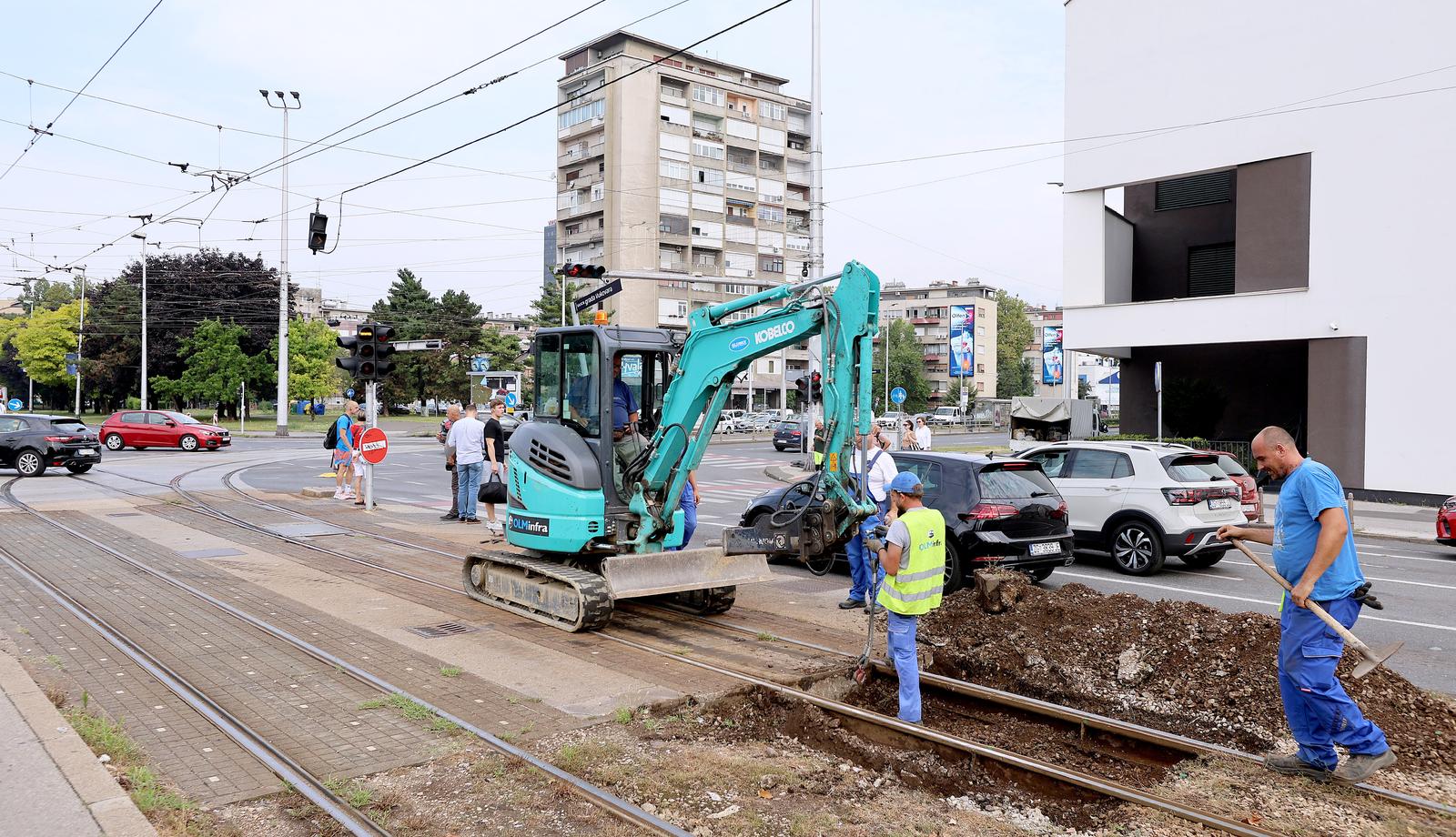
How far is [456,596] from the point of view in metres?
10.4

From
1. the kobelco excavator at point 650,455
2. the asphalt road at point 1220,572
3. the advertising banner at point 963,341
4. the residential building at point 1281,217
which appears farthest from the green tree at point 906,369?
the kobelco excavator at point 650,455

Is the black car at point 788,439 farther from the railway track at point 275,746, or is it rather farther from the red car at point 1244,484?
the railway track at point 275,746

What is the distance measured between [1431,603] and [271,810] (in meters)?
12.0

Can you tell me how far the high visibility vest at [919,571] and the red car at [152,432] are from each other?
3535 centimetres

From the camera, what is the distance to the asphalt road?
29.1 ft

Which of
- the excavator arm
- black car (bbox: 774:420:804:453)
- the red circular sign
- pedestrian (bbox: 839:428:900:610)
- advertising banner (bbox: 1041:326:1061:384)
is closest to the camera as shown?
the excavator arm

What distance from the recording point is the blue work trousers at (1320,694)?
5113 mm

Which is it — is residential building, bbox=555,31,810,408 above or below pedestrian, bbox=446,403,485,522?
above

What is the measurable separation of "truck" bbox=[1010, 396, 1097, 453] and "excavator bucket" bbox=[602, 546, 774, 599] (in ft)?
95.4

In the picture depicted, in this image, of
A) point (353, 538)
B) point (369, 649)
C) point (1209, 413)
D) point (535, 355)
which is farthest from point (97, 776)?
point (1209, 413)

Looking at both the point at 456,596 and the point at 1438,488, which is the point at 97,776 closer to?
the point at 456,596

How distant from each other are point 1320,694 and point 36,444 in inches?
1111

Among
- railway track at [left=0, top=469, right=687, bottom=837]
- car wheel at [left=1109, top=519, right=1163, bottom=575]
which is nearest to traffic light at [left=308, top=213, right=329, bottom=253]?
railway track at [left=0, top=469, right=687, bottom=837]

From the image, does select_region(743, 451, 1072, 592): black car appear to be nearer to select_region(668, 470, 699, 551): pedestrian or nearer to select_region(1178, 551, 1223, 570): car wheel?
select_region(668, 470, 699, 551): pedestrian
